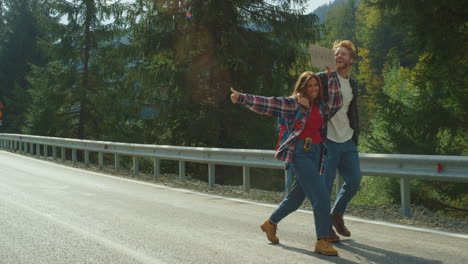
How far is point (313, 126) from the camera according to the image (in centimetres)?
463

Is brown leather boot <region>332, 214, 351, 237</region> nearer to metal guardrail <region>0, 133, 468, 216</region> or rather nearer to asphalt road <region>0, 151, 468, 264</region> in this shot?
asphalt road <region>0, 151, 468, 264</region>

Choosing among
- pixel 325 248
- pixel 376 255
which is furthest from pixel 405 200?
pixel 325 248

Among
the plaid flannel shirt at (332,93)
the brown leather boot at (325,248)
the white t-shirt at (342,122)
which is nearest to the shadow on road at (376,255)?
the brown leather boot at (325,248)

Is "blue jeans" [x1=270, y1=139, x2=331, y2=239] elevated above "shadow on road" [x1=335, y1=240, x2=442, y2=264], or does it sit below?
above

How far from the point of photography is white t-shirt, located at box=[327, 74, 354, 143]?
5.09 m

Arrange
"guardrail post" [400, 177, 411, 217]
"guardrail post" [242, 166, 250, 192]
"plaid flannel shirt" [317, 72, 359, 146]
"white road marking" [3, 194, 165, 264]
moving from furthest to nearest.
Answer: "guardrail post" [242, 166, 250, 192]
"guardrail post" [400, 177, 411, 217]
"plaid flannel shirt" [317, 72, 359, 146]
"white road marking" [3, 194, 165, 264]

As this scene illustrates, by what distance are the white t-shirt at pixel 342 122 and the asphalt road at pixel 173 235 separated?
1.07 meters

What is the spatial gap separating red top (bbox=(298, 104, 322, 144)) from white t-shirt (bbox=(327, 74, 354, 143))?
46 cm

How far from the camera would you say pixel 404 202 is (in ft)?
22.1

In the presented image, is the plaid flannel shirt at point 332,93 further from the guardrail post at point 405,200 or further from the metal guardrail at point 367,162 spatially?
the guardrail post at point 405,200

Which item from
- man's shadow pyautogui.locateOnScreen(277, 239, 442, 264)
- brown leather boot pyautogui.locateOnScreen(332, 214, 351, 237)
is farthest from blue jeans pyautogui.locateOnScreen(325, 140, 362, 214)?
man's shadow pyautogui.locateOnScreen(277, 239, 442, 264)

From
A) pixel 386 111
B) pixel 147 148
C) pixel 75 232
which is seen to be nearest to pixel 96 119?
pixel 147 148

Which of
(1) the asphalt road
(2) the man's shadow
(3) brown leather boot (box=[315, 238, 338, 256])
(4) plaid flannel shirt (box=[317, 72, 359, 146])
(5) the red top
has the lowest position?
(1) the asphalt road

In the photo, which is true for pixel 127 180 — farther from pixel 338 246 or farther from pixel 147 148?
pixel 338 246
